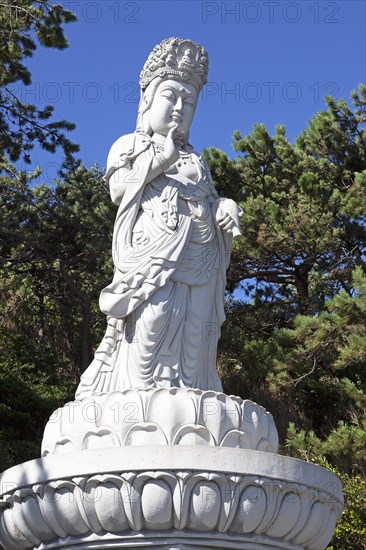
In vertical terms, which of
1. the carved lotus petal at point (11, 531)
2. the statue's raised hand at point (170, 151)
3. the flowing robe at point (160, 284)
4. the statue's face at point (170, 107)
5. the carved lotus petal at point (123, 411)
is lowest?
the carved lotus petal at point (11, 531)

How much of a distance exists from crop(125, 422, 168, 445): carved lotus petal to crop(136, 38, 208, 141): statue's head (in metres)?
2.56

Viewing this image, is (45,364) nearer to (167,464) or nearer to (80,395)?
(80,395)

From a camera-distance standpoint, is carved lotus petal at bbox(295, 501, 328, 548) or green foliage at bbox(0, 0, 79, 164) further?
green foliage at bbox(0, 0, 79, 164)

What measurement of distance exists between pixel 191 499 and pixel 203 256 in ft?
6.70

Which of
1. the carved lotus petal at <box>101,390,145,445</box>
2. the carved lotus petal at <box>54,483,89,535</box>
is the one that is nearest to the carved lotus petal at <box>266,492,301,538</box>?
the carved lotus petal at <box>101,390,145,445</box>

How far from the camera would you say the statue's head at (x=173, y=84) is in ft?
24.0

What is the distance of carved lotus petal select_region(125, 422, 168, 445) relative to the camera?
5.64 meters

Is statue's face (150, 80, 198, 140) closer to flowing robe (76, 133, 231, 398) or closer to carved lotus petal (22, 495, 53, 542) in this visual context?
flowing robe (76, 133, 231, 398)

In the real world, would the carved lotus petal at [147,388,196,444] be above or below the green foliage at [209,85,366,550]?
below

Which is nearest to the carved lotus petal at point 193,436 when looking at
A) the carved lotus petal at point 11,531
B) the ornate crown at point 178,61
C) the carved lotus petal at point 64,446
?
the carved lotus petal at point 64,446

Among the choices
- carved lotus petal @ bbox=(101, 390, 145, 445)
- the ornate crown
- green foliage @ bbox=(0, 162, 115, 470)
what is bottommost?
carved lotus petal @ bbox=(101, 390, 145, 445)

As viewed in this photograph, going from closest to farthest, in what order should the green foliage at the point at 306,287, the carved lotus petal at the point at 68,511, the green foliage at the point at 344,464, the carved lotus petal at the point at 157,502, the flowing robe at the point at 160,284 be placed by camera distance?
the carved lotus petal at the point at 157,502
the carved lotus petal at the point at 68,511
the flowing robe at the point at 160,284
the green foliage at the point at 344,464
the green foliage at the point at 306,287

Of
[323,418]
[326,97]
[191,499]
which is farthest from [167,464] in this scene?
[326,97]

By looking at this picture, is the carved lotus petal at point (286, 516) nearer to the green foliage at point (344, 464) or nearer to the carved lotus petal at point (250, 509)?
the carved lotus petal at point (250, 509)
